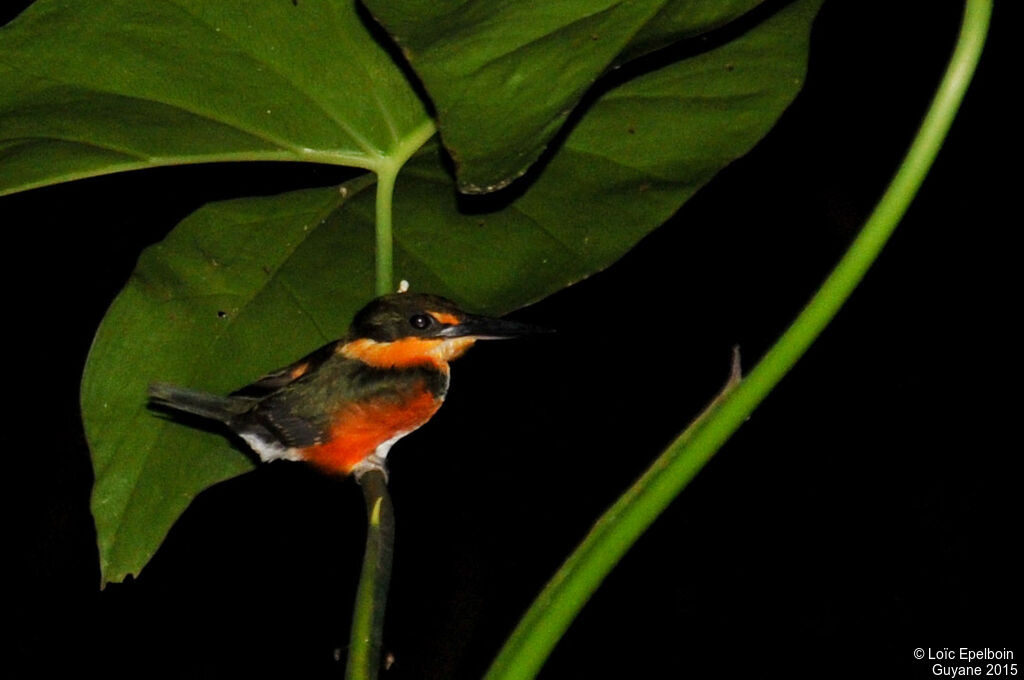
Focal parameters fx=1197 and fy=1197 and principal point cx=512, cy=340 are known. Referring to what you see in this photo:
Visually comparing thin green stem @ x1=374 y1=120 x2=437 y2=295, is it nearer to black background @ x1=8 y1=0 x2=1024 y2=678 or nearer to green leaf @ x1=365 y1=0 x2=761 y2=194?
green leaf @ x1=365 y1=0 x2=761 y2=194

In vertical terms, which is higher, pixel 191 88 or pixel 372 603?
pixel 191 88

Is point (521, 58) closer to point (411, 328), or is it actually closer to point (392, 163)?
point (392, 163)

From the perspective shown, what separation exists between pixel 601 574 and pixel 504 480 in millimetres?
2764

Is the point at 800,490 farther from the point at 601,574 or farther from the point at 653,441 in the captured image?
the point at 601,574

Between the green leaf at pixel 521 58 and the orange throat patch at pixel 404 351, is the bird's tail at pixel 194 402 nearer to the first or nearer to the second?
the orange throat patch at pixel 404 351

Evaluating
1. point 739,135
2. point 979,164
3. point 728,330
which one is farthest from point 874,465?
point 739,135

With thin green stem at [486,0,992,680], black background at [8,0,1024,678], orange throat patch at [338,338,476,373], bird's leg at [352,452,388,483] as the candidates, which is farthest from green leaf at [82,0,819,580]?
black background at [8,0,1024,678]

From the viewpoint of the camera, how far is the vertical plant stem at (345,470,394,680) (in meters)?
1.03

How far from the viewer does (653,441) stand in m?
3.71

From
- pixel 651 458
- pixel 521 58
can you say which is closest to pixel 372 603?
pixel 521 58

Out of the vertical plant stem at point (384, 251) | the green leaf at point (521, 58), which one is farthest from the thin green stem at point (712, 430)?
Answer: the vertical plant stem at point (384, 251)

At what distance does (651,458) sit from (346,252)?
2069 millimetres

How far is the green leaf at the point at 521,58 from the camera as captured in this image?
1025 millimetres

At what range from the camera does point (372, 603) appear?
1.06 metres
